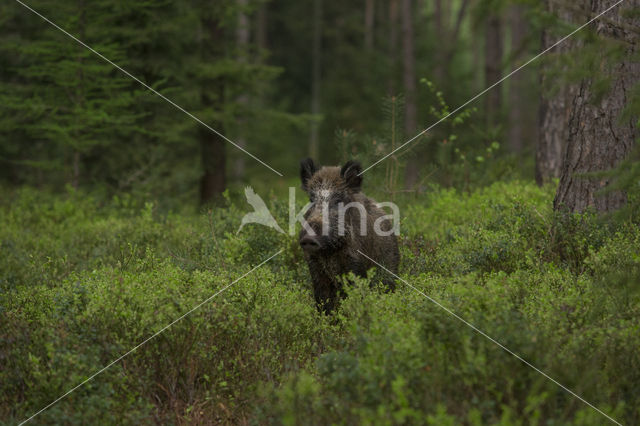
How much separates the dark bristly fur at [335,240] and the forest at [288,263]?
0.11 metres

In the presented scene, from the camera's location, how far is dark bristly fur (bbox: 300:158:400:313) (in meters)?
6.91

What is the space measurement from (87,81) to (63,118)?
1.09 m

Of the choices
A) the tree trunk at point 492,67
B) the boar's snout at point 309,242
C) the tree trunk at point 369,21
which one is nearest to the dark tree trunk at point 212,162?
the boar's snout at point 309,242

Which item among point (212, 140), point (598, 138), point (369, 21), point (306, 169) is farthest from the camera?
point (369, 21)

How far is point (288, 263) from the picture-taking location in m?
8.44

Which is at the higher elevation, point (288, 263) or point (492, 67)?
point (492, 67)

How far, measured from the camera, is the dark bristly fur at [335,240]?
22.7ft

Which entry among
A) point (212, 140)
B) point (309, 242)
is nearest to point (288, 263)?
point (309, 242)

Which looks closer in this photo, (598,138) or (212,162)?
(598,138)

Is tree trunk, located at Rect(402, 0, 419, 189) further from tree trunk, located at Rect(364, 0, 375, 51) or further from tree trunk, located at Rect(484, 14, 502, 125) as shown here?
tree trunk, located at Rect(364, 0, 375, 51)

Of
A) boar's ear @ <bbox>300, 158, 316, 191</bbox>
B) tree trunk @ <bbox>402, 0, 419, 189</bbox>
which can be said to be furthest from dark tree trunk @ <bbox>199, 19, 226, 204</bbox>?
tree trunk @ <bbox>402, 0, 419, 189</bbox>

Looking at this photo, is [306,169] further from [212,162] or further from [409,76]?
[409,76]

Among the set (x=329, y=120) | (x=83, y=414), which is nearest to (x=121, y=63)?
(x=83, y=414)

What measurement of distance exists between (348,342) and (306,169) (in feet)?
9.58
